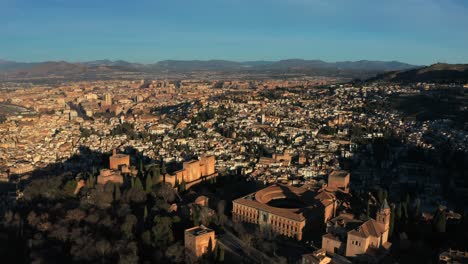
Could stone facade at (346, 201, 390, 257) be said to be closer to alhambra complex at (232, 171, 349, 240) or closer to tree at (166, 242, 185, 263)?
alhambra complex at (232, 171, 349, 240)

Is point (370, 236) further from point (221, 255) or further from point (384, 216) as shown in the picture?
point (221, 255)

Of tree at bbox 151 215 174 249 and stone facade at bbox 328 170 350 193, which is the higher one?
stone facade at bbox 328 170 350 193

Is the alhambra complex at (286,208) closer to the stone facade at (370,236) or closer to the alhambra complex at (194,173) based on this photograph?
the stone facade at (370,236)

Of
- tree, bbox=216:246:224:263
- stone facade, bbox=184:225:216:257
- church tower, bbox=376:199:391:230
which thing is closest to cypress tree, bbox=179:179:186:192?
stone facade, bbox=184:225:216:257

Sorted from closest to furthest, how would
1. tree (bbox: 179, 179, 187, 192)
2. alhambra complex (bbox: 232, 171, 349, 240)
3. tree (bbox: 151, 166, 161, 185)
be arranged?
1. alhambra complex (bbox: 232, 171, 349, 240)
2. tree (bbox: 179, 179, 187, 192)
3. tree (bbox: 151, 166, 161, 185)

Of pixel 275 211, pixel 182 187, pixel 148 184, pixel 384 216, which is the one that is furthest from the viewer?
pixel 182 187

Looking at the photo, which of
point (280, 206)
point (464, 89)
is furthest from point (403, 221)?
point (464, 89)

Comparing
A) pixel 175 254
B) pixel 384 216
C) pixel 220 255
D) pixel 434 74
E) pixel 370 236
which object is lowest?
pixel 220 255

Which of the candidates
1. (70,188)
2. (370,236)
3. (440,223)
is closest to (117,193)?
(70,188)

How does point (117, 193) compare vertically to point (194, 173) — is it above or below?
below
